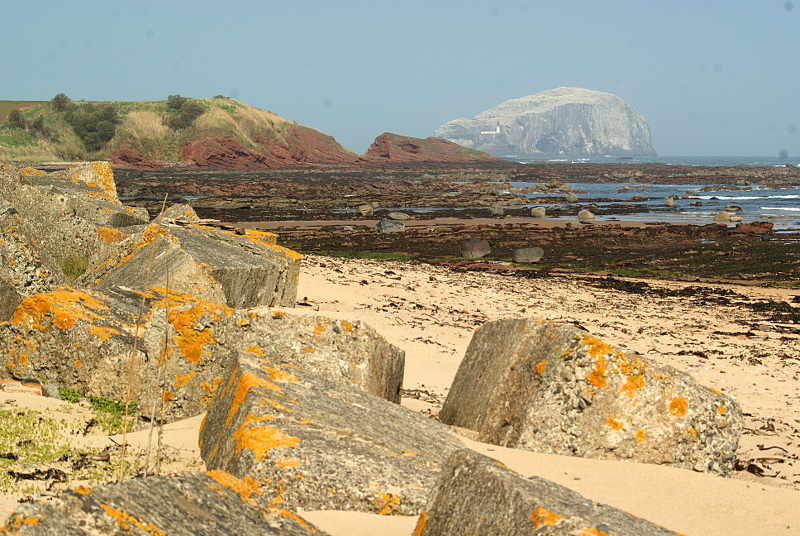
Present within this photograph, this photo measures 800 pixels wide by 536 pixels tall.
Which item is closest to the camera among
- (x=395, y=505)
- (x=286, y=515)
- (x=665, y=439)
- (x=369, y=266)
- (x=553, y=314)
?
(x=286, y=515)

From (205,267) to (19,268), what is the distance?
5.71 feet

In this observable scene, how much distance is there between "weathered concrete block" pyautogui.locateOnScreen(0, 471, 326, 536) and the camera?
2258 millimetres

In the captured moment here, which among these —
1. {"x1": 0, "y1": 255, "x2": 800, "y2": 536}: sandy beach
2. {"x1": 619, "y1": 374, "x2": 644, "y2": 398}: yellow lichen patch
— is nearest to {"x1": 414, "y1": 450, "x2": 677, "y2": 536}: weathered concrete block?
{"x1": 0, "y1": 255, "x2": 800, "y2": 536}: sandy beach

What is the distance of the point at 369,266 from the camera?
19.8m

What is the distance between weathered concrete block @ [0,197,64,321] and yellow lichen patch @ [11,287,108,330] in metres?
0.87

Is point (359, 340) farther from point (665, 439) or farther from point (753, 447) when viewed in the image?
point (753, 447)

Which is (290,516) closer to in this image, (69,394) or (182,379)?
(182,379)

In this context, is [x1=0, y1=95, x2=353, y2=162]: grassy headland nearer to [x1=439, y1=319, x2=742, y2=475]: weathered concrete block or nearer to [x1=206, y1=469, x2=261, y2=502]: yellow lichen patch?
[x1=439, y1=319, x2=742, y2=475]: weathered concrete block

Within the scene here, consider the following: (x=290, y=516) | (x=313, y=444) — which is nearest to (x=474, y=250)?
(x=313, y=444)

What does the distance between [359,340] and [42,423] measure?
227 centimetres

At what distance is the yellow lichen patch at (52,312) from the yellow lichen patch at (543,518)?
14.5 ft

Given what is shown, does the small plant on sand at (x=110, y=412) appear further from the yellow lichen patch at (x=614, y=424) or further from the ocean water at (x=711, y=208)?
the ocean water at (x=711, y=208)

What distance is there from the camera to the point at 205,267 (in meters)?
7.93

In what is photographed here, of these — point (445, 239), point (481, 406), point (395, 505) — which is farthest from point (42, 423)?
point (445, 239)
